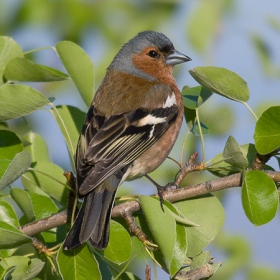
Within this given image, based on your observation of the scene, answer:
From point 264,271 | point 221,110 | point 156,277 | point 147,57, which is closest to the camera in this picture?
point 156,277

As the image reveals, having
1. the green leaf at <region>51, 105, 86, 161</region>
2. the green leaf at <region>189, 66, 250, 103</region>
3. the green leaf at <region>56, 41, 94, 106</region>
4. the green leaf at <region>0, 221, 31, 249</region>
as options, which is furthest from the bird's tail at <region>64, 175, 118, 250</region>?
the green leaf at <region>189, 66, 250, 103</region>

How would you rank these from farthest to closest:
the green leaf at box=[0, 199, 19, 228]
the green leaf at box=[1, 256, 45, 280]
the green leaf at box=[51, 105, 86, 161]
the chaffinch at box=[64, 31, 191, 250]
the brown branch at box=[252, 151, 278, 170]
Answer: the green leaf at box=[51, 105, 86, 161] < the chaffinch at box=[64, 31, 191, 250] < the brown branch at box=[252, 151, 278, 170] < the green leaf at box=[0, 199, 19, 228] < the green leaf at box=[1, 256, 45, 280]

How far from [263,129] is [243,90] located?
0.89ft

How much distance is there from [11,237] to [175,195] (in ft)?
3.09

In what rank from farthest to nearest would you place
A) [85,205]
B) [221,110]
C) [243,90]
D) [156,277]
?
[221,110] < [85,205] < [243,90] < [156,277]

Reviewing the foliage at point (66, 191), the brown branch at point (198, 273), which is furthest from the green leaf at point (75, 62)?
the brown branch at point (198, 273)

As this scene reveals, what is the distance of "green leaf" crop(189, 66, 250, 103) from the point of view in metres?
3.17

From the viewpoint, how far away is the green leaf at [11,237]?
8.98ft

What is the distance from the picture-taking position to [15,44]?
358 centimetres

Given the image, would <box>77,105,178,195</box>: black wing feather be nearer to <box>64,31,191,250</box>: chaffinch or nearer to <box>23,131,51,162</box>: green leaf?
<box>64,31,191,250</box>: chaffinch

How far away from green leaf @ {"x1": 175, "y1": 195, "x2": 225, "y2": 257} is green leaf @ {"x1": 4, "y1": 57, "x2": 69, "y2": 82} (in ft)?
3.20

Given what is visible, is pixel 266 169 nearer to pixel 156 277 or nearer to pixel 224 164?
pixel 224 164

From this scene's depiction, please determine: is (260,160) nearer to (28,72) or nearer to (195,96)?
(195,96)

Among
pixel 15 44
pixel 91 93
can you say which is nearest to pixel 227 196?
pixel 91 93
